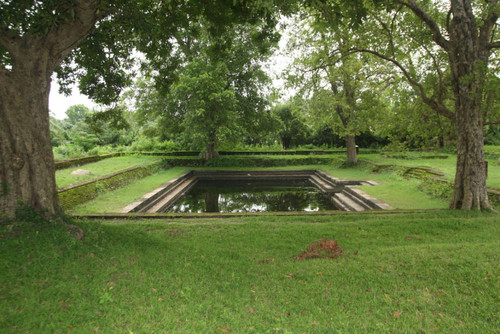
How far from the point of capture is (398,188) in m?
9.48

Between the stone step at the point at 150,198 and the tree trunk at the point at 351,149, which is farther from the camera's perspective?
the tree trunk at the point at 351,149

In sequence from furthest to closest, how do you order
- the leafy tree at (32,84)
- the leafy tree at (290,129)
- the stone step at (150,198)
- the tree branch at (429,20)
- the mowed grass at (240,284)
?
the leafy tree at (290,129), the stone step at (150,198), the tree branch at (429,20), the leafy tree at (32,84), the mowed grass at (240,284)

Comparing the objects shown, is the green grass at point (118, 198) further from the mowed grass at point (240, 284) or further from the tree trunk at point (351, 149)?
the tree trunk at point (351, 149)

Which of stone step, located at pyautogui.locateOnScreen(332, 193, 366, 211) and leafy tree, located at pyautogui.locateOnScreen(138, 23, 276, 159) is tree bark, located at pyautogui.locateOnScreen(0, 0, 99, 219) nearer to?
stone step, located at pyautogui.locateOnScreen(332, 193, 366, 211)

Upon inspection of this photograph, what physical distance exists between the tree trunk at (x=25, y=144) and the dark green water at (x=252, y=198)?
571cm

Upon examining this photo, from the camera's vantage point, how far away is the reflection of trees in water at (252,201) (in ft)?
31.5

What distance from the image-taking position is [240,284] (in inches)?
122

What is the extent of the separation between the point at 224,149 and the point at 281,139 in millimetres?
7461

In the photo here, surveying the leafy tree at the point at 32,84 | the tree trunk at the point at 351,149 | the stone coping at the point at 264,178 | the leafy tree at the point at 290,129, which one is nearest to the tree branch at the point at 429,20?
the leafy tree at the point at 32,84

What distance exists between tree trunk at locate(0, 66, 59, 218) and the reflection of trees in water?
5.86 meters

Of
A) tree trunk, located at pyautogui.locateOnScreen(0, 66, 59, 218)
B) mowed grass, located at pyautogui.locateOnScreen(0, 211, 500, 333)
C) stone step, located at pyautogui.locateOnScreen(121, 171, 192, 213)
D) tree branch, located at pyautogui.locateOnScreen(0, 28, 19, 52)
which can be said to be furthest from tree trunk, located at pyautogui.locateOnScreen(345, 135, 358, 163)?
tree branch, located at pyautogui.locateOnScreen(0, 28, 19, 52)

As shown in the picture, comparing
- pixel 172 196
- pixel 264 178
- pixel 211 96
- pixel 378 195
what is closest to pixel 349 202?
pixel 378 195

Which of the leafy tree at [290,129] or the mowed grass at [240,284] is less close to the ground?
the leafy tree at [290,129]

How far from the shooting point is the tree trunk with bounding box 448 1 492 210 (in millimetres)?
5445
